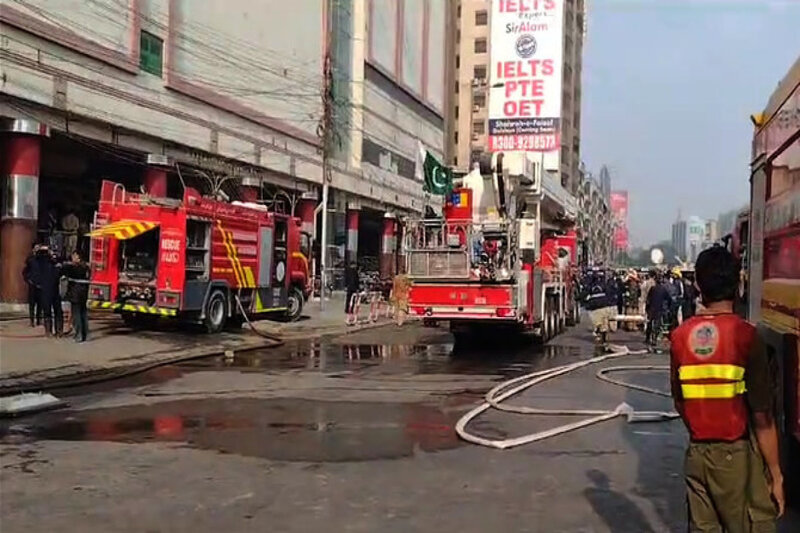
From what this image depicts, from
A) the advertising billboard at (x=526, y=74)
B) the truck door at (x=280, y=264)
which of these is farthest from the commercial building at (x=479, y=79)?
the truck door at (x=280, y=264)

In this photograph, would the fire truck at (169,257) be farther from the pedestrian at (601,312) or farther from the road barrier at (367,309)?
the pedestrian at (601,312)

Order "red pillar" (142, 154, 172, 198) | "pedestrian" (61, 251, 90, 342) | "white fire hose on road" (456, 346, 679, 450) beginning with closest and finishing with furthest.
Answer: "white fire hose on road" (456, 346, 679, 450) → "pedestrian" (61, 251, 90, 342) → "red pillar" (142, 154, 172, 198)

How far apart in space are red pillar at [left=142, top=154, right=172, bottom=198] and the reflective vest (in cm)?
2727

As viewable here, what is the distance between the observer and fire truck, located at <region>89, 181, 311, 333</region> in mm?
19062

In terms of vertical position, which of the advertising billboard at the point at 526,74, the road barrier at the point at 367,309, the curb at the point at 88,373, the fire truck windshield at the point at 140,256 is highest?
the advertising billboard at the point at 526,74

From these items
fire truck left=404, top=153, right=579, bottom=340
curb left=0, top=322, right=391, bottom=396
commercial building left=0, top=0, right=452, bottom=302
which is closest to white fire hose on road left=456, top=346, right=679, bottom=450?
fire truck left=404, top=153, right=579, bottom=340

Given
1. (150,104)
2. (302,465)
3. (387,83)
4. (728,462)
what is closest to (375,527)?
(302,465)

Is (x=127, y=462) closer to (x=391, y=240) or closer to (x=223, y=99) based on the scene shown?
(x=223, y=99)

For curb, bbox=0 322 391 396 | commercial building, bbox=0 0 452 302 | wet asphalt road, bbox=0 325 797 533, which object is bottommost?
wet asphalt road, bbox=0 325 797 533

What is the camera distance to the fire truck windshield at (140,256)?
64.3ft

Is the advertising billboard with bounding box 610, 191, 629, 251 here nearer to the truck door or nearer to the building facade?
the building facade

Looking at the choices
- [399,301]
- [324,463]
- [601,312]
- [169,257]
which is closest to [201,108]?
[399,301]

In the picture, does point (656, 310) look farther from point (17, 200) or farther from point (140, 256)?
point (17, 200)

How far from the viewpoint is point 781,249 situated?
20.6 feet
